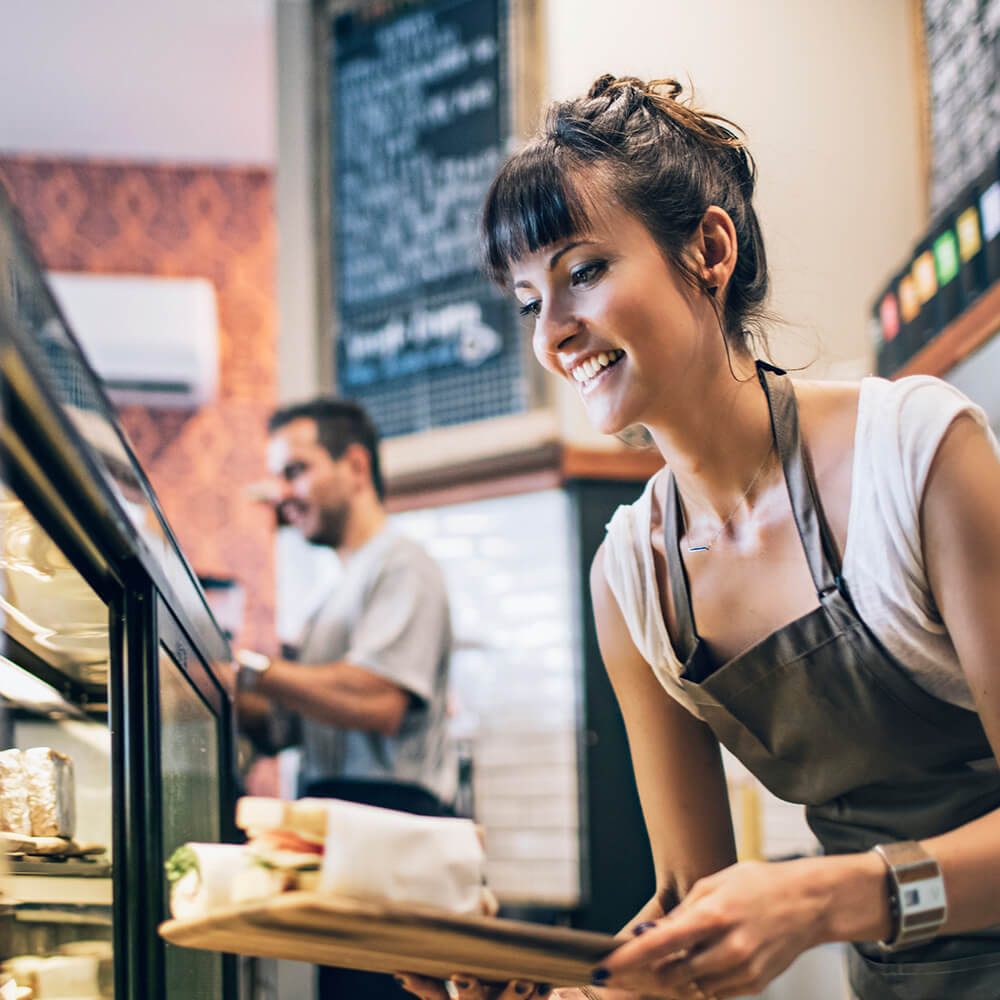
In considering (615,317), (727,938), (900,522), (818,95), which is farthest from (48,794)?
(818,95)

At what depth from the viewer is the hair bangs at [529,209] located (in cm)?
111

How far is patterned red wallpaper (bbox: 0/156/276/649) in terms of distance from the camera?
5.13 metres

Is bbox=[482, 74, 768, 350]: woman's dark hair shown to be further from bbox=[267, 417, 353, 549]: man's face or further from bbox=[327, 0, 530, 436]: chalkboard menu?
bbox=[327, 0, 530, 436]: chalkboard menu

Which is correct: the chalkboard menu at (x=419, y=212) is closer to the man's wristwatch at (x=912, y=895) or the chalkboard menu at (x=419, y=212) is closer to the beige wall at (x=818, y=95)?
the beige wall at (x=818, y=95)

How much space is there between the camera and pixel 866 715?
1113 mm

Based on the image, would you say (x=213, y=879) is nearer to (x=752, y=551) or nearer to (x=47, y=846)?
(x=47, y=846)

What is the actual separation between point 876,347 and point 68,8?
3083mm

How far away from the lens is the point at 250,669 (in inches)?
90.5

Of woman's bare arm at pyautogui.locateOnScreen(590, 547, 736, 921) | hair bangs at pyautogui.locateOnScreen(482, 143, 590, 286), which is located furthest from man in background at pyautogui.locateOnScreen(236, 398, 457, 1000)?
hair bangs at pyautogui.locateOnScreen(482, 143, 590, 286)

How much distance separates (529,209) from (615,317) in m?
0.13

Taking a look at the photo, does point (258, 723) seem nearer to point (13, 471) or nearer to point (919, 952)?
point (919, 952)

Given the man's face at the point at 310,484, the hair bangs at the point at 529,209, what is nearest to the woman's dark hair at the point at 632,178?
the hair bangs at the point at 529,209

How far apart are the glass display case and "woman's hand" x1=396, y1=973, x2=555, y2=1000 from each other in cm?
20

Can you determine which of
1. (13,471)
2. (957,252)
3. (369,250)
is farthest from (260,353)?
(13,471)
